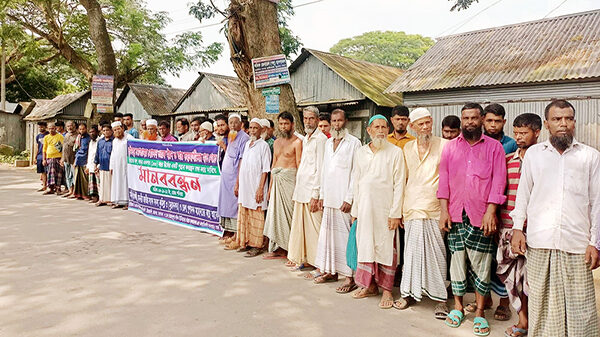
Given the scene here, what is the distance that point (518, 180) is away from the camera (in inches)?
121

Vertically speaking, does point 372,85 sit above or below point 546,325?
above

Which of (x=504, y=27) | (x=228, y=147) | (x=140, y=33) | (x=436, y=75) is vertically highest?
(x=140, y=33)

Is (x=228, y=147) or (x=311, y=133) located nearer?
(x=311, y=133)

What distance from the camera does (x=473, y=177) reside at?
3.15 meters

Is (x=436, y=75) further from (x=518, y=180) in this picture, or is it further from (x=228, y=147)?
(x=518, y=180)

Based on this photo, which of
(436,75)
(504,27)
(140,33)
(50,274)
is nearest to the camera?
(50,274)

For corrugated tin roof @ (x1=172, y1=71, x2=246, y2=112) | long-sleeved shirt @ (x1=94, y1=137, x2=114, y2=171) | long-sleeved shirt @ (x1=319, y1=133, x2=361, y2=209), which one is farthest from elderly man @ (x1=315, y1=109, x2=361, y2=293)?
corrugated tin roof @ (x1=172, y1=71, x2=246, y2=112)

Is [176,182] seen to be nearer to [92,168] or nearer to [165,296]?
[92,168]

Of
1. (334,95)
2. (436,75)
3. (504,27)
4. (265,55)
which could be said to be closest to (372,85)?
(334,95)

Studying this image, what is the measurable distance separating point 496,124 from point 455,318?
5.09 feet

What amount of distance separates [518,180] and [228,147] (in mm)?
3635

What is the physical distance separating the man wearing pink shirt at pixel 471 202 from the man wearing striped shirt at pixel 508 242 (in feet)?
0.29

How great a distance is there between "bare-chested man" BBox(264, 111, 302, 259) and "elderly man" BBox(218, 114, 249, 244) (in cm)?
73

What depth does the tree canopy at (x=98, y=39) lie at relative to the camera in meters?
12.6
